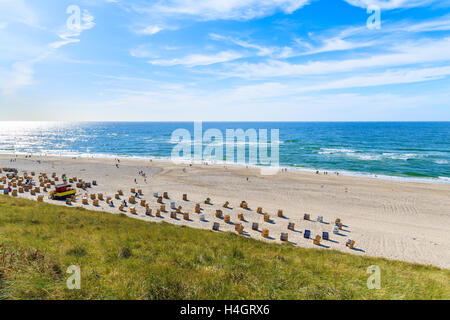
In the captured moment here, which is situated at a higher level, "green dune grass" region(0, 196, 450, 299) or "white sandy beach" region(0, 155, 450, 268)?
"green dune grass" region(0, 196, 450, 299)

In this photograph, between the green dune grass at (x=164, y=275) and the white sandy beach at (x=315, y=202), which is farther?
the white sandy beach at (x=315, y=202)

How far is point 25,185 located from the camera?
28938mm

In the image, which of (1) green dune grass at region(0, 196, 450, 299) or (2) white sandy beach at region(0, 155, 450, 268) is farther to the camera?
(2) white sandy beach at region(0, 155, 450, 268)

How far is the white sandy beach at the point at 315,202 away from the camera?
54.7 ft

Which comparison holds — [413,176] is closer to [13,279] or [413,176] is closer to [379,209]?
[379,209]

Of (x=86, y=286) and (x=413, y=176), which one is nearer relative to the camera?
(x=86, y=286)

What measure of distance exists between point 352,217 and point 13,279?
23930 mm

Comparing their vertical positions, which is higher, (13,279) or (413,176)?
(13,279)

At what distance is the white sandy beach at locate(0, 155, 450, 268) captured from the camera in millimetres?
16672

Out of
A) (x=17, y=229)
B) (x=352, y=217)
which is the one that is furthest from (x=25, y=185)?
(x=352, y=217)

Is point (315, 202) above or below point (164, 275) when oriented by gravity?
below

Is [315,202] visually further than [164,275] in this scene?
Yes

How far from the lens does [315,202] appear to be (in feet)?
86.3

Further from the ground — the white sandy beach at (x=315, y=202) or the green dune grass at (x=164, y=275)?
the green dune grass at (x=164, y=275)
